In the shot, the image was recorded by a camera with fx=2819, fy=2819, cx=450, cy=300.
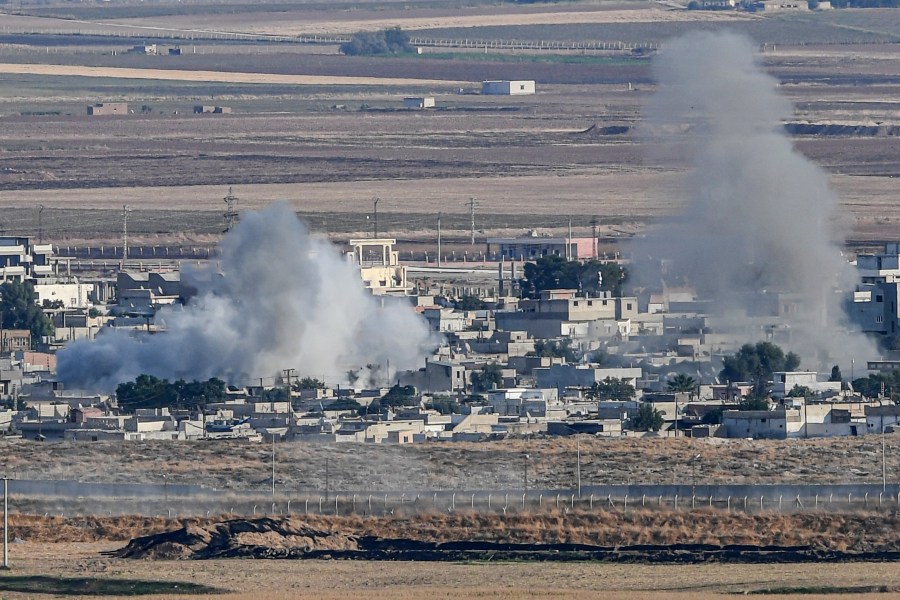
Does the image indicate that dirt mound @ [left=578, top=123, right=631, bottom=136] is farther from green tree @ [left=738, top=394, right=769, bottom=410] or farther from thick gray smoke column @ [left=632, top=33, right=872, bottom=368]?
green tree @ [left=738, top=394, right=769, bottom=410]

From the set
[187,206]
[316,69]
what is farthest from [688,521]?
[316,69]

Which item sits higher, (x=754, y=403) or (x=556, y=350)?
(x=556, y=350)

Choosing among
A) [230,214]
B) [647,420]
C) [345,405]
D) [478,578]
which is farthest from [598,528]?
[230,214]

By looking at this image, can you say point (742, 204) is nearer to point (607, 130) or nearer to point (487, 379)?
point (487, 379)

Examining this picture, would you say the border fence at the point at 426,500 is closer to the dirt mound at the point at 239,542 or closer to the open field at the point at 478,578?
the dirt mound at the point at 239,542

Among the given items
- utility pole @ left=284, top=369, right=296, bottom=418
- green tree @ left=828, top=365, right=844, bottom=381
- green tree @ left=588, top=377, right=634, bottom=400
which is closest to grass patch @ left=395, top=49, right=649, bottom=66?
green tree @ left=828, top=365, right=844, bottom=381

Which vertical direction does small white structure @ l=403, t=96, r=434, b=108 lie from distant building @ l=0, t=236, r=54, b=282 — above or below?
above
